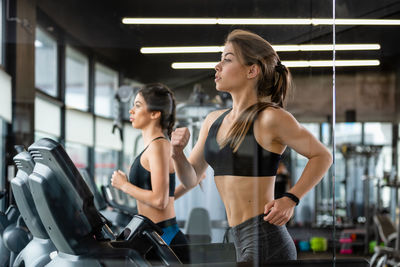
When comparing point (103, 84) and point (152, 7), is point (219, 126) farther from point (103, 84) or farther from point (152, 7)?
point (103, 84)

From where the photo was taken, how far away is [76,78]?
3.12 m

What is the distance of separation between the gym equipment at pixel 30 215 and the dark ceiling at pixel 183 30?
76 centimetres

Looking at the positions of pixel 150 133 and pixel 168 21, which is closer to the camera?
pixel 150 133

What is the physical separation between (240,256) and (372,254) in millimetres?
680

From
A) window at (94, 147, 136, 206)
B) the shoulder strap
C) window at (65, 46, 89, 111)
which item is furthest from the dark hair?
window at (65, 46, 89, 111)

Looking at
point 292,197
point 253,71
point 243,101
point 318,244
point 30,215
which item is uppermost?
point 253,71

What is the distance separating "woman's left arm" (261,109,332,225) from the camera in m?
1.86

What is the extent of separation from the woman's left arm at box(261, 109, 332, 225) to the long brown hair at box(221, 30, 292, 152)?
0.18 feet

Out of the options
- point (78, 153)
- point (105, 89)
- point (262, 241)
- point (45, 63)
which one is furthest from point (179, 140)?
point (105, 89)

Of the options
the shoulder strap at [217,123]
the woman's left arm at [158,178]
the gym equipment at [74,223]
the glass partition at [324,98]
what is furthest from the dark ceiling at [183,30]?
the gym equipment at [74,223]

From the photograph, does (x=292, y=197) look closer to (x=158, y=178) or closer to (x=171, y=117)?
(x=158, y=178)

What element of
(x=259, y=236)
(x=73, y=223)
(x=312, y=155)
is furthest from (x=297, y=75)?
(x=73, y=223)

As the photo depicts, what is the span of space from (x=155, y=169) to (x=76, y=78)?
1.22 meters

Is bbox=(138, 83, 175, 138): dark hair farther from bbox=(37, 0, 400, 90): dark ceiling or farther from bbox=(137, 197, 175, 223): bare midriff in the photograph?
bbox=(137, 197, 175, 223): bare midriff
